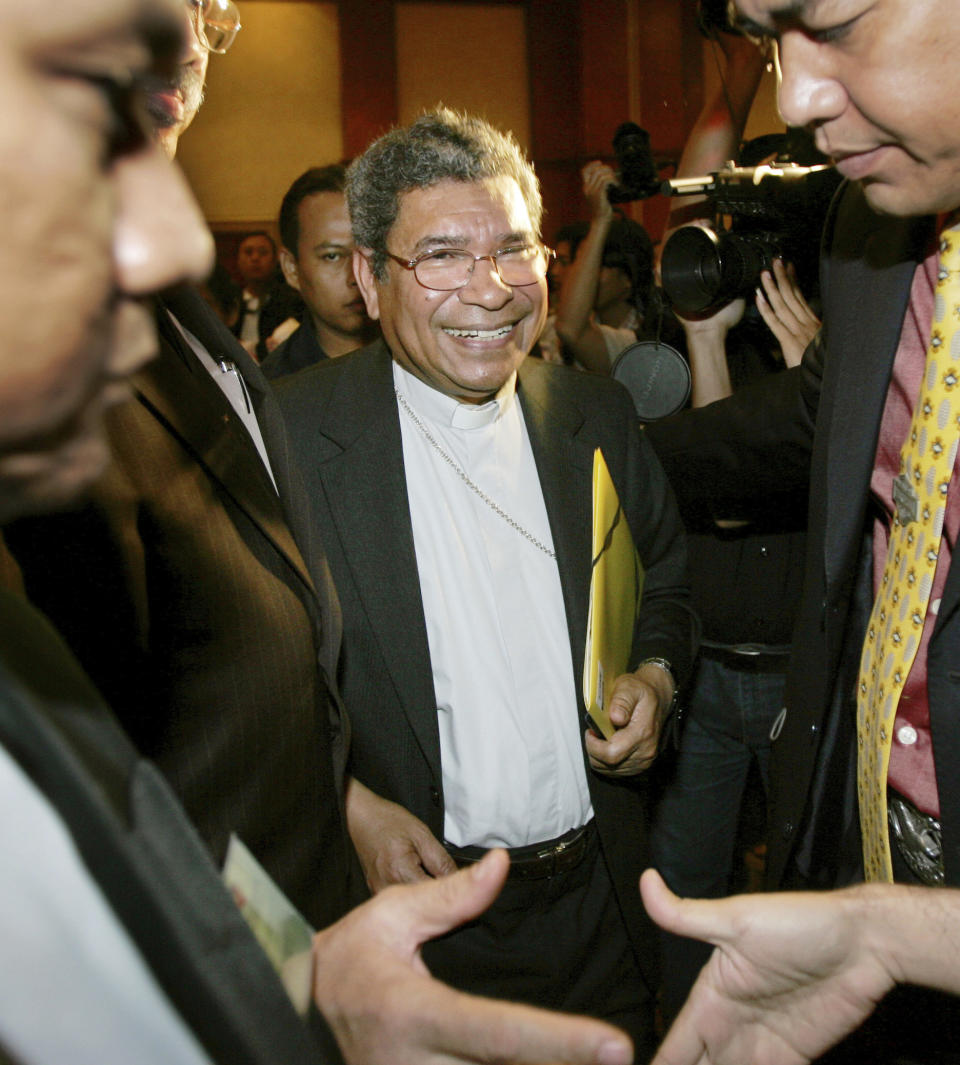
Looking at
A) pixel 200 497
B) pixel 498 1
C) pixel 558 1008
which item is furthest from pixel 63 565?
pixel 498 1

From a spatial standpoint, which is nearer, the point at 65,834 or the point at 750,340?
the point at 65,834

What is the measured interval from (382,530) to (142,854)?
1174 mm

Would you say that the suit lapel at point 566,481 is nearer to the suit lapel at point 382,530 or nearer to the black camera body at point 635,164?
the suit lapel at point 382,530

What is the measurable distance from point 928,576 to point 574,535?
27.7 inches

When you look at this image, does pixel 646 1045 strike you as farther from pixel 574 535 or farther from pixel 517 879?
pixel 574 535

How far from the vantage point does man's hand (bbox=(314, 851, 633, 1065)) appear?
2.28 ft

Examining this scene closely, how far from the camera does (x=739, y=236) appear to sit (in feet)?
6.63

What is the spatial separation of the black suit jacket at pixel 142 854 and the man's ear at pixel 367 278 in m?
1.38

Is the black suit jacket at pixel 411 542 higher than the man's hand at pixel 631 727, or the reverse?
the black suit jacket at pixel 411 542

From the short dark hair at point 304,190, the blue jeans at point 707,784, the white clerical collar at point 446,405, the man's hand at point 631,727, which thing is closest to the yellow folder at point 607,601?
the man's hand at point 631,727

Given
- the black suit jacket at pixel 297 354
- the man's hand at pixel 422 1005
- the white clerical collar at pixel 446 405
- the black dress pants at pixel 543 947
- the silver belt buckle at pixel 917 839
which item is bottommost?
the black dress pants at pixel 543 947

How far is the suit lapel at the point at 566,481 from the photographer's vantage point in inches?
68.8

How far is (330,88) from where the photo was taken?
30.9 feet

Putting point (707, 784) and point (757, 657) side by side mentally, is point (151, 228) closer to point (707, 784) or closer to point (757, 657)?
point (757, 657)
